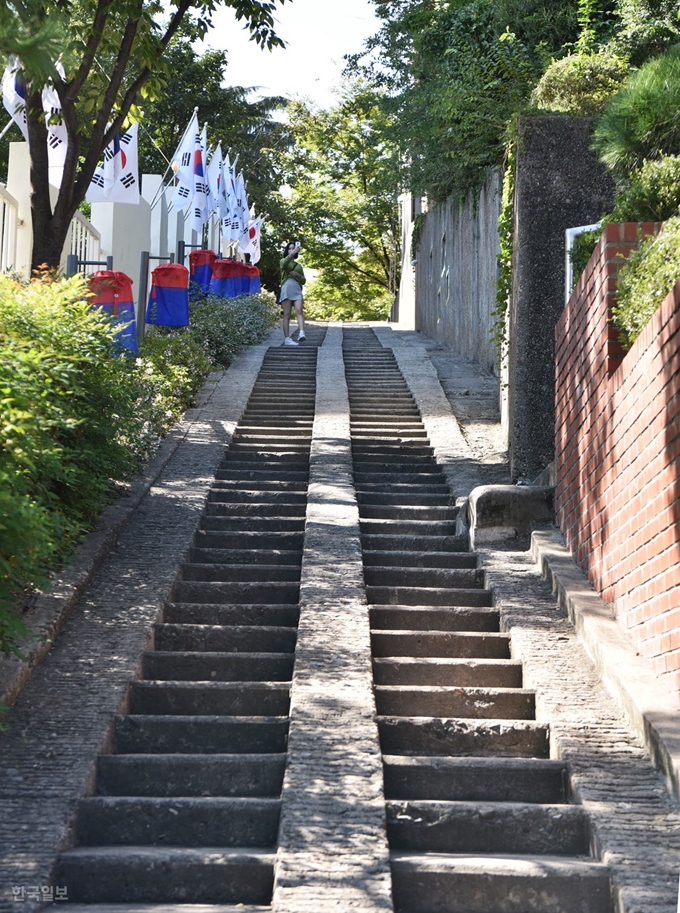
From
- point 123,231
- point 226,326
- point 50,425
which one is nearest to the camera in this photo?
point 50,425

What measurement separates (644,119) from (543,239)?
2.06 metres

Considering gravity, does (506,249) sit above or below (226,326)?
above

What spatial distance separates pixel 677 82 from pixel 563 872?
4665mm

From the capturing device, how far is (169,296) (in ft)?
44.3

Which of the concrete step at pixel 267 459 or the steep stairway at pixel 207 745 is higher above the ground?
the concrete step at pixel 267 459

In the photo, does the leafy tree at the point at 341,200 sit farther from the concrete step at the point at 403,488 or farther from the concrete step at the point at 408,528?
the concrete step at the point at 408,528

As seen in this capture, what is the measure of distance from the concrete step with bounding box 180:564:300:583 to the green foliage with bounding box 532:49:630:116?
18.0ft

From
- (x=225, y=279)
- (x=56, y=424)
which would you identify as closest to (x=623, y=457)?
(x=56, y=424)

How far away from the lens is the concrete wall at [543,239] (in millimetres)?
8461

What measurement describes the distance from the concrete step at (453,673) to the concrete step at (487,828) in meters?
1.27

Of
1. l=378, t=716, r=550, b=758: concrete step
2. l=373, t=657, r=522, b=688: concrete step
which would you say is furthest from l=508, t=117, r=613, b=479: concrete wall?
l=378, t=716, r=550, b=758: concrete step

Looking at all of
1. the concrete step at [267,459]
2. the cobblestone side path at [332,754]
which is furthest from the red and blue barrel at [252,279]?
the cobblestone side path at [332,754]

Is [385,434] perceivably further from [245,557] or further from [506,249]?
[245,557]

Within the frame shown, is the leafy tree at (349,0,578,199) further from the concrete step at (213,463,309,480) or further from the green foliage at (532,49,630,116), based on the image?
the concrete step at (213,463,309,480)
